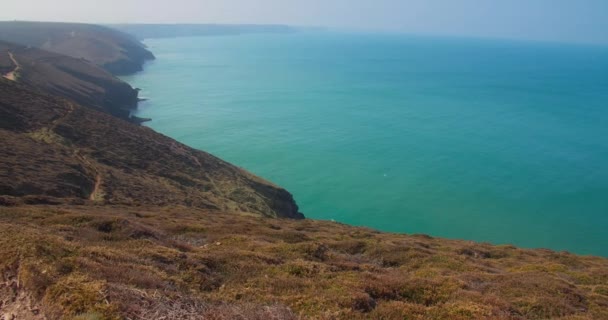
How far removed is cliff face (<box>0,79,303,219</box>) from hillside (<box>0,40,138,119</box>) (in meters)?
26.9

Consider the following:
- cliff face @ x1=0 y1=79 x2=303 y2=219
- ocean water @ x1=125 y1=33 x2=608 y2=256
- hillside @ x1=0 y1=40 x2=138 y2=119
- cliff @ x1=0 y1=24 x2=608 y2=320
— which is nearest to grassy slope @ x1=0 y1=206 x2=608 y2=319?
cliff @ x1=0 y1=24 x2=608 y2=320

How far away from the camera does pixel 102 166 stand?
1810 inches

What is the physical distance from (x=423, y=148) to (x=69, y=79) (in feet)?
291

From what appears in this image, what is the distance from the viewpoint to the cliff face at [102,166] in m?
36.2

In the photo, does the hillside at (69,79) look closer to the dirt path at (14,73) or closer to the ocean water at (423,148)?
the dirt path at (14,73)

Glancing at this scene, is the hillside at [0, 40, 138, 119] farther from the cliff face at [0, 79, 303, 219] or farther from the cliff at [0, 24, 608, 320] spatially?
the cliff at [0, 24, 608, 320]

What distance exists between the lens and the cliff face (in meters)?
36.2

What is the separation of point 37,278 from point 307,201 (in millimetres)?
61399

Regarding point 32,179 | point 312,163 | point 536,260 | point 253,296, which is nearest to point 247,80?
point 312,163

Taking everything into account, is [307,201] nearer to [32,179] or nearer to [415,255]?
[32,179]

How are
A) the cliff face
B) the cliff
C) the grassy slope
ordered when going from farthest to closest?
the cliff face < the cliff < the grassy slope

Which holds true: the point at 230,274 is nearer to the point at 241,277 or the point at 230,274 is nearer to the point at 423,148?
the point at 241,277

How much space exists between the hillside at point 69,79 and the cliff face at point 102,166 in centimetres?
2694

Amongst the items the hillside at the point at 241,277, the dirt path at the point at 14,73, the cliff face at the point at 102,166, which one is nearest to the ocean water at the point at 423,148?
the cliff face at the point at 102,166
